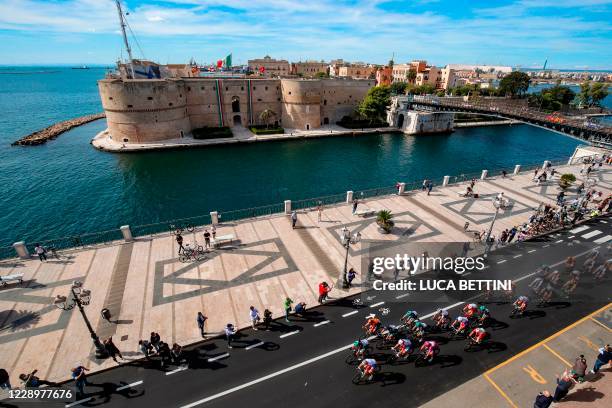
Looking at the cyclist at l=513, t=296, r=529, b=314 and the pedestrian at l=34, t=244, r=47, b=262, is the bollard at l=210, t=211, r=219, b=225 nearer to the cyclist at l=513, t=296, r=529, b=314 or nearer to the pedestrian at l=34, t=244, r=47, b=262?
the pedestrian at l=34, t=244, r=47, b=262

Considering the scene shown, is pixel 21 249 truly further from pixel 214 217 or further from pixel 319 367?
pixel 319 367

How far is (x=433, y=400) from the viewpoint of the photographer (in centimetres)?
1113

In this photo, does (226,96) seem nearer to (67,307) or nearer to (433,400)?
(67,307)

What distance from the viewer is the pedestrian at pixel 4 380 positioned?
1098 cm

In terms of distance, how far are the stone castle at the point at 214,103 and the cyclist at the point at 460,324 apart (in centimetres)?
5843

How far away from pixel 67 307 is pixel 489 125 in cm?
9970

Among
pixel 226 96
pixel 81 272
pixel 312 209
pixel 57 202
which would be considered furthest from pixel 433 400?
pixel 226 96

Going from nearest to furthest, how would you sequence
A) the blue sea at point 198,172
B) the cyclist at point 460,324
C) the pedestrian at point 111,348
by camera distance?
the pedestrian at point 111,348
the cyclist at point 460,324
the blue sea at point 198,172

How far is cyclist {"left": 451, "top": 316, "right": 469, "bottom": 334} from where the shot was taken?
13.5m

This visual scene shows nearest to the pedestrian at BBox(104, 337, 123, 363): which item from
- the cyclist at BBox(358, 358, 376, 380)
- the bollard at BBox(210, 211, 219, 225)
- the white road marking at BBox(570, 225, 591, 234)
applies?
the cyclist at BBox(358, 358, 376, 380)

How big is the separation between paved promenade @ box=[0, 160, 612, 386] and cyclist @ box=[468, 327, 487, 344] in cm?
632

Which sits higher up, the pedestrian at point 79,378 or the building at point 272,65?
the building at point 272,65

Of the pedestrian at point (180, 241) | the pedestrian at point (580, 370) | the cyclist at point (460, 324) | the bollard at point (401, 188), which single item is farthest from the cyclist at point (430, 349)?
the bollard at point (401, 188)

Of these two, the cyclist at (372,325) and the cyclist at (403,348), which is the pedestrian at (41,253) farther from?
the cyclist at (403,348)
